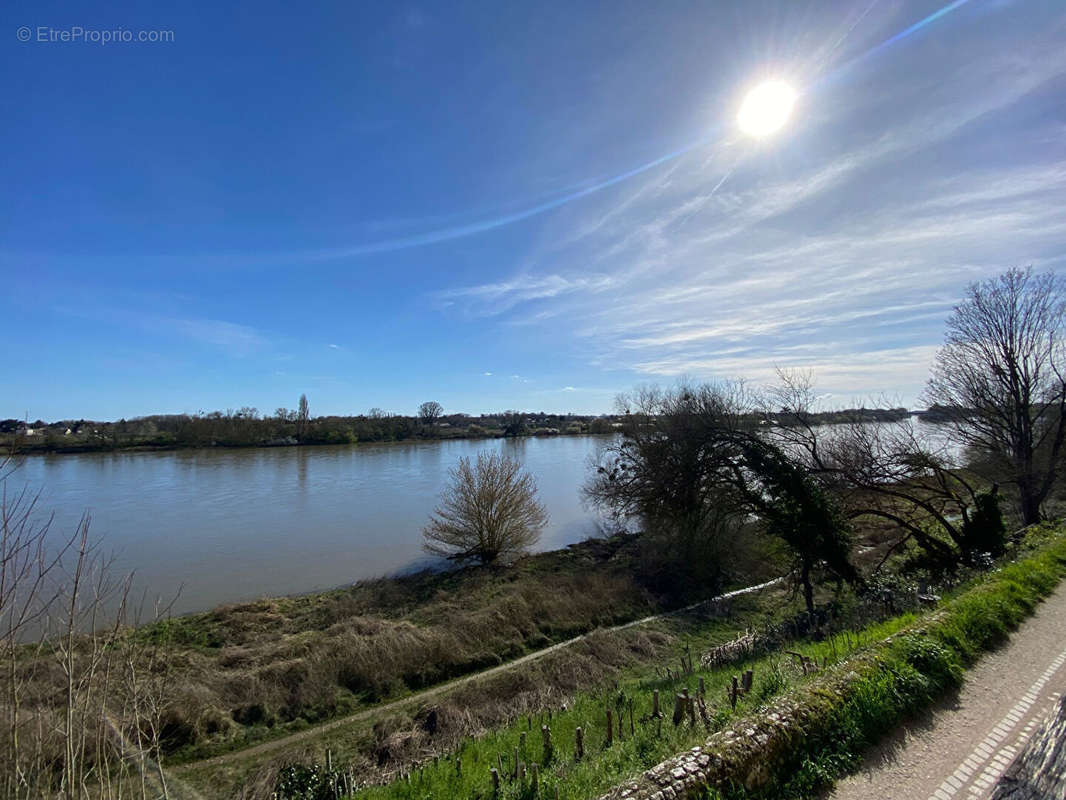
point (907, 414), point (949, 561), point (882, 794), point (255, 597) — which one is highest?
point (907, 414)

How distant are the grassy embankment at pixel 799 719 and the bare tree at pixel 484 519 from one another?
13.5 metres

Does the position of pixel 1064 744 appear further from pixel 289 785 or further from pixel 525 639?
pixel 525 639

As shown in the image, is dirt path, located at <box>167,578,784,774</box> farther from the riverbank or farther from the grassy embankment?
the grassy embankment

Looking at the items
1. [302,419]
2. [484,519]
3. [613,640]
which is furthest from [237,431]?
[613,640]

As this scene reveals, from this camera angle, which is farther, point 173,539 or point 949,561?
point 173,539

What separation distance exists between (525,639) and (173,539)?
64.3 feet

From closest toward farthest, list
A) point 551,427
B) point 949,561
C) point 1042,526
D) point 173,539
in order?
1. point 949,561
2. point 1042,526
3. point 173,539
4. point 551,427

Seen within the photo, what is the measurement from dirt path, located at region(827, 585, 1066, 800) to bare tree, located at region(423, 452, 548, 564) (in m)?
18.2

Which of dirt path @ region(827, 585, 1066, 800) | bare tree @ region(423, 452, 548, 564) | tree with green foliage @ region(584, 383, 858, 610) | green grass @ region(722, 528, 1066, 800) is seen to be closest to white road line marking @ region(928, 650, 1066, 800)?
dirt path @ region(827, 585, 1066, 800)

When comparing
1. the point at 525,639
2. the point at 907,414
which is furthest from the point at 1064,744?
the point at 907,414

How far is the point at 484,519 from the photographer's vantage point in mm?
22062

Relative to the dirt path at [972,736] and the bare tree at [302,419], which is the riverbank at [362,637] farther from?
the bare tree at [302,419]

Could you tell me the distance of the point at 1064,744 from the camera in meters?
2.12

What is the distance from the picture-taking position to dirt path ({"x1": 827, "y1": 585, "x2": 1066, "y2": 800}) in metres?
3.51
